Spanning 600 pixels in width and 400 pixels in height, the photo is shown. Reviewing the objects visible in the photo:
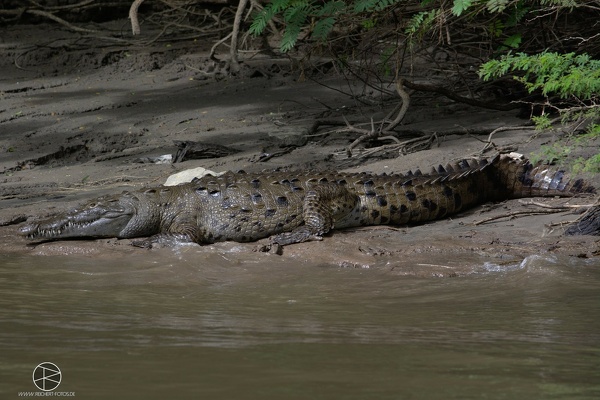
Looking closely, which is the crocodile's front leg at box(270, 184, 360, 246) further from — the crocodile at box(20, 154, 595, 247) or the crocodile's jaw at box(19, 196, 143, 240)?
the crocodile's jaw at box(19, 196, 143, 240)

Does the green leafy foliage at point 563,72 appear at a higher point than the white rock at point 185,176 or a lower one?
higher

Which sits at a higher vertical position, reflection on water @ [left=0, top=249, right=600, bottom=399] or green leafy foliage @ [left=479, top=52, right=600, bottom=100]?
Result: green leafy foliage @ [left=479, top=52, right=600, bottom=100]

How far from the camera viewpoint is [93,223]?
275 inches

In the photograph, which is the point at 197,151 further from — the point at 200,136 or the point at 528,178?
the point at 528,178

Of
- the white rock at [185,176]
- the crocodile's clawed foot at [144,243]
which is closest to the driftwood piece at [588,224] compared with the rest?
the crocodile's clawed foot at [144,243]

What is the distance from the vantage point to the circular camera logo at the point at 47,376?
330 cm

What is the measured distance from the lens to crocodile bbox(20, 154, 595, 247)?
6879 mm

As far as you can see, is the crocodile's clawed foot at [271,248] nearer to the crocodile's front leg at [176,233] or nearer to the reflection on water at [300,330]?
the reflection on water at [300,330]

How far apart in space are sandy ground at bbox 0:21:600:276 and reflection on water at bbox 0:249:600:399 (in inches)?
17.6

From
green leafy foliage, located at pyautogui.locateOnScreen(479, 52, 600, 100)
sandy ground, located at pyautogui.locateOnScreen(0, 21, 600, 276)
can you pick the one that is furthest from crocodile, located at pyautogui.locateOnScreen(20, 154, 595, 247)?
green leafy foliage, located at pyautogui.locateOnScreen(479, 52, 600, 100)

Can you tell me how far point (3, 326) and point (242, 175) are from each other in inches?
127

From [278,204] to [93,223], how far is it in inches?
58.5

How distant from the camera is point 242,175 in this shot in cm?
729

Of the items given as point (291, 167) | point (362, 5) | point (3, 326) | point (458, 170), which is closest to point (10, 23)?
point (291, 167)
